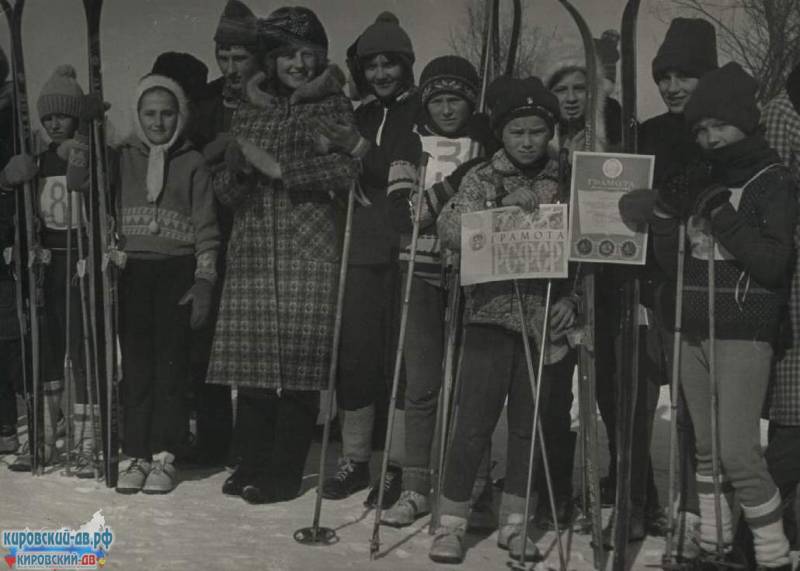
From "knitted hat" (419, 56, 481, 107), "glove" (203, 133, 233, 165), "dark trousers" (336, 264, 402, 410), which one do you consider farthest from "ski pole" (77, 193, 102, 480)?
"knitted hat" (419, 56, 481, 107)

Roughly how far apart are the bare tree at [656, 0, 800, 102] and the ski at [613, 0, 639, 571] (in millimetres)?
1038

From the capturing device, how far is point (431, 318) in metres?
4.00

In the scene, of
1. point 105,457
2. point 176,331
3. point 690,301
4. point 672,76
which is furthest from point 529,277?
point 105,457

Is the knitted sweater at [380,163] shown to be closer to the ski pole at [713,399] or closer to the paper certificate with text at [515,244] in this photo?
the paper certificate with text at [515,244]

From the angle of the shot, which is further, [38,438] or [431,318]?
[38,438]

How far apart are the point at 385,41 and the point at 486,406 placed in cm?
150

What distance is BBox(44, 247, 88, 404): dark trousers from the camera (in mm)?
4871

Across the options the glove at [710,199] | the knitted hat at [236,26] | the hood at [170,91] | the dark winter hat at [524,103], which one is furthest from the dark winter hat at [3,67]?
the glove at [710,199]

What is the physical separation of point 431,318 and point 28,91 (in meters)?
2.24

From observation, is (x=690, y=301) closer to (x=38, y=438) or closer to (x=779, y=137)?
(x=779, y=137)

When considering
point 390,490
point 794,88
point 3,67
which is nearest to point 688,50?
point 794,88

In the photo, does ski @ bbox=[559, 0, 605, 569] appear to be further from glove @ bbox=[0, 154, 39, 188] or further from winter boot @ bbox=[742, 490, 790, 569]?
glove @ bbox=[0, 154, 39, 188]

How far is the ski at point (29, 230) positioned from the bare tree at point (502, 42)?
195 centimetres

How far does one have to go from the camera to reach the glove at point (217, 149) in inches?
169
